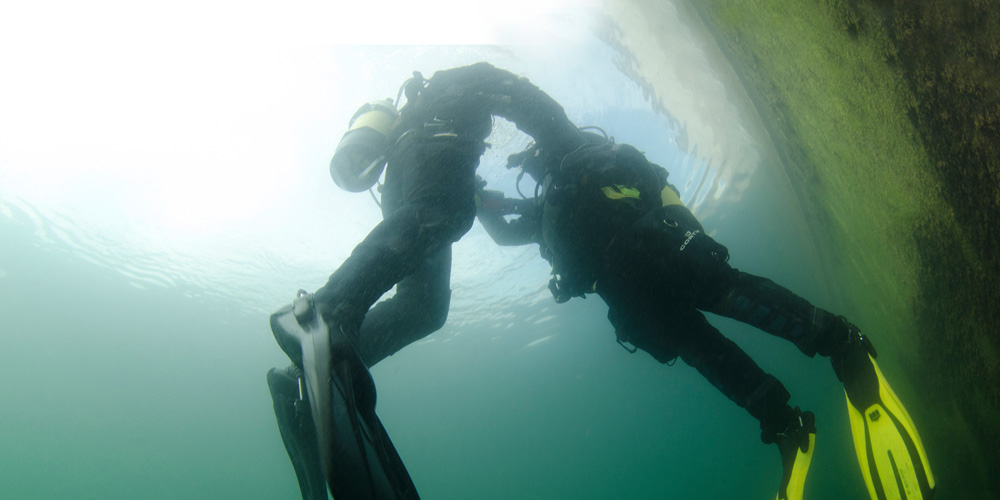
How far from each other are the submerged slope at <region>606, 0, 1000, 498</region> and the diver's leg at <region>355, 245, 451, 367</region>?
2766 mm

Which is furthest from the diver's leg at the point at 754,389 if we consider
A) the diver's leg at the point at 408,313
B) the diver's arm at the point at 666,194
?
the diver's leg at the point at 408,313

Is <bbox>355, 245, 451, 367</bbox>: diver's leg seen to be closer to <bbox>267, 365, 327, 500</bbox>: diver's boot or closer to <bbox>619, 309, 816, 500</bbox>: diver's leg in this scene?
<bbox>267, 365, 327, 500</bbox>: diver's boot

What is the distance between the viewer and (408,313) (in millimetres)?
2531

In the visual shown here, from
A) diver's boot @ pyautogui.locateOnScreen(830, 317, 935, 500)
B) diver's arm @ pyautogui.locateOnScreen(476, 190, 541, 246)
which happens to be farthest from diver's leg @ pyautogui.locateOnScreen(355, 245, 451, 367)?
diver's boot @ pyautogui.locateOnScreen(830, 317, 935, 500)

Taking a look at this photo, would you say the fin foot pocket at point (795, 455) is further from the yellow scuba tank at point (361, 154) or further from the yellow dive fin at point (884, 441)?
the yellow scuba tank at point (361, 154)

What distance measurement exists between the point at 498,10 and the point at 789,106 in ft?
15.6

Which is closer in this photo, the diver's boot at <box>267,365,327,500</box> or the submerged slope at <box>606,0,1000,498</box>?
the submerged slope at <box>606,0,1000,498</box>

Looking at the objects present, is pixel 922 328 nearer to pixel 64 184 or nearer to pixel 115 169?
pixel 115 169

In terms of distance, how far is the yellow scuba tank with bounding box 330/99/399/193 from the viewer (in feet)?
9.64

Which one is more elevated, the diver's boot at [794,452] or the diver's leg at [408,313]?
the diver's leg at [408,313]

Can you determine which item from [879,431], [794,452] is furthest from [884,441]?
[794,452]

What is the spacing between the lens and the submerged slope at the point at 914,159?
5.93ft

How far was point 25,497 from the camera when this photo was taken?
182 feet

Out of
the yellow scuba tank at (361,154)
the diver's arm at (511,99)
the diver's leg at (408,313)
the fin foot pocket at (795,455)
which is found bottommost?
the fin foot pocket at (795,455)
